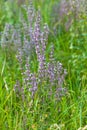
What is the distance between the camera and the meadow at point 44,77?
2.74m

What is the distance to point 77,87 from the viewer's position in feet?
10.5

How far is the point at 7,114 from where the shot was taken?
8.89ft

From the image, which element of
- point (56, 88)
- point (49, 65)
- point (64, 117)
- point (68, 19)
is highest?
point (68, 19)

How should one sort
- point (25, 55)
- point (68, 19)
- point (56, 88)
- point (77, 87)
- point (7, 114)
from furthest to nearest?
point (68, 19)
point (25, 55)
point (77, 87)
point (56, 88)
point (7, 114)

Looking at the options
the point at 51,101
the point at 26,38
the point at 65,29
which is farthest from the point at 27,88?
the point at 65,29

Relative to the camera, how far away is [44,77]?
9.23 ft

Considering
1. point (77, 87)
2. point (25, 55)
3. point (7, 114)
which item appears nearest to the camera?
point (7, 114)

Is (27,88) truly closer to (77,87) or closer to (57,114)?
(57,114)

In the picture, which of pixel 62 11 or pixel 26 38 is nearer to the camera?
pixel 26 38

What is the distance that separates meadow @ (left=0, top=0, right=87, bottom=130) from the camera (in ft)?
8.99

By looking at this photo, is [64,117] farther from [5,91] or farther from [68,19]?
[68,19]

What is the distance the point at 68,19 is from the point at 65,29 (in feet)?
0.37

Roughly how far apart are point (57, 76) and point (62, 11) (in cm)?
163

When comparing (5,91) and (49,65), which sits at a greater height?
(49,65)
